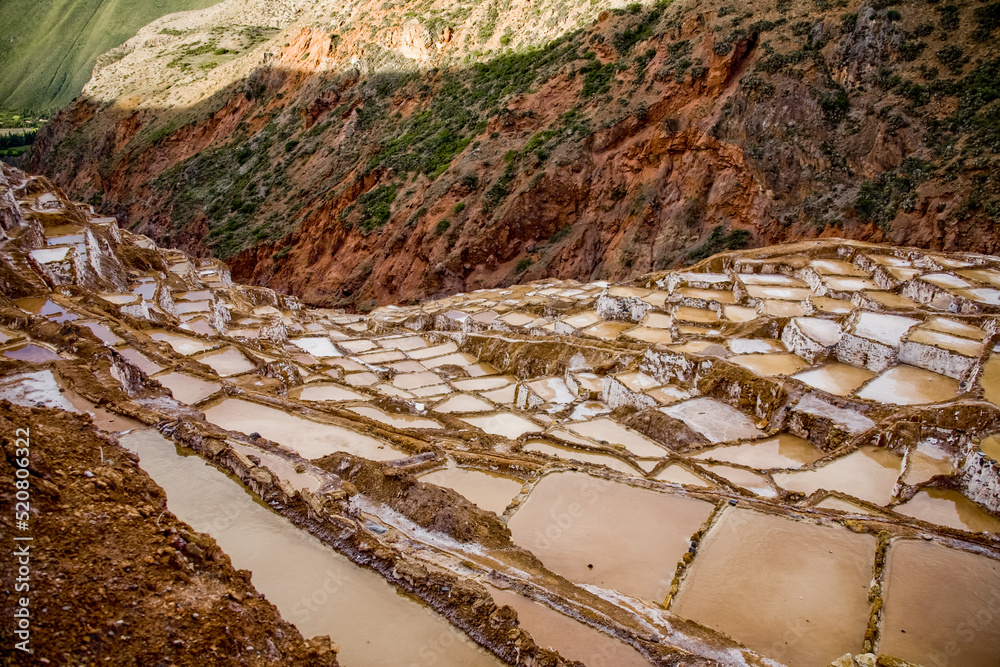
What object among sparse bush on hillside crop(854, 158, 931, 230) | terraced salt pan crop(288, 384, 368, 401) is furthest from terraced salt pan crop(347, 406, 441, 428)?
sparse bush on hillside crop(854, 158, 931, 230)

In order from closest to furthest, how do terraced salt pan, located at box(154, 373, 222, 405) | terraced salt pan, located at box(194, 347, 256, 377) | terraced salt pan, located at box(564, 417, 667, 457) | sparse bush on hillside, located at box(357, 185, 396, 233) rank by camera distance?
terraced salt pan, located at box(154, 373, 222, 405)
terraced salt pan, located at box(564, 417, 667, 457)
terraced salt pan, located at box(194, 347, 256, 377)
sparse bush on hillside, located at box(357, 185, 396, 233)

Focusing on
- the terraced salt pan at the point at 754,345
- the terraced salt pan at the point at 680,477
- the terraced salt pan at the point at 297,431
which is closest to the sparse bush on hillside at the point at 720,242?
the terraced salt pan at the point at 754,345

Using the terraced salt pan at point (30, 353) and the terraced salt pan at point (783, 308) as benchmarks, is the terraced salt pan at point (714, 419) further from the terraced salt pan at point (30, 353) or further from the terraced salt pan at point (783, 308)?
the terraced salt pan at point (30, 353)

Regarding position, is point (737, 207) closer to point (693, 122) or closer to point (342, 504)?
point (693, 122)

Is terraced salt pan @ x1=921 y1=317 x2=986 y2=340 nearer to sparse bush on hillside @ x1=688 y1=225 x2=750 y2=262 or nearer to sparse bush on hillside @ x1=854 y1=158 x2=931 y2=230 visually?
sparse bush on hillside @ x1=854 y1=158 x2=931 y2=230

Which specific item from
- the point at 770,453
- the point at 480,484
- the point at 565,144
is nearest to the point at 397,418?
the point at 480,484

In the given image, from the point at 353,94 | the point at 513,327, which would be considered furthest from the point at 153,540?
the point at 353,94
